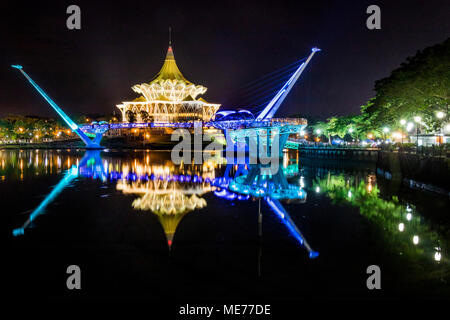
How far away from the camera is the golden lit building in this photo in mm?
92438

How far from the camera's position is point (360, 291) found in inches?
297

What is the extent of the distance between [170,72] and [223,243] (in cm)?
9366

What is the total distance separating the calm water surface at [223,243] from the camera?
7.67 m

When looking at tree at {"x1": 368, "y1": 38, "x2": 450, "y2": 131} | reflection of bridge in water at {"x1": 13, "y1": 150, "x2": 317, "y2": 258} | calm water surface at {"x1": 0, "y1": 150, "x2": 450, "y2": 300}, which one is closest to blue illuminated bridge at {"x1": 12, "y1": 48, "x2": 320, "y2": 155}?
tree at {"x1": 368, "y1": 38, "x2": 450, "y2": 131}

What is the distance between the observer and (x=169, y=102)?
92000 mm

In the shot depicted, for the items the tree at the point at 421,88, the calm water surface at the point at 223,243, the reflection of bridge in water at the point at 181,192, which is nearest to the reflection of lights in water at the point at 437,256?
the calm water surface at the point at 223,243

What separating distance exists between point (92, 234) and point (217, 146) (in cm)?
6712

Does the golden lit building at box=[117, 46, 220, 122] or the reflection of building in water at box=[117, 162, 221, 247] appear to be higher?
the golden lit building at box=[117, 46, 220, 122]

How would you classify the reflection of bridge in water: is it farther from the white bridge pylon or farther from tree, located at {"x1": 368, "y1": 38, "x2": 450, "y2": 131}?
the white bridge pylon

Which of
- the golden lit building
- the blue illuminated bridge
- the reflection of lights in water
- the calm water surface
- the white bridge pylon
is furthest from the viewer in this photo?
the golden lit building

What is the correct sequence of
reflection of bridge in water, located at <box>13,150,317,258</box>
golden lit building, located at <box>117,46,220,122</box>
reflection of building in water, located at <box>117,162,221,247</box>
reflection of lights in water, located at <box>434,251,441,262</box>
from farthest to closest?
golden lit building, located at <box>117,46,220,122</box>, reflection of building in water, located at <box>117,162,221,247</box>, reflection of bridge in water, located at <box>13,150,317,258</box>, reflection of lights in water, located at <box>434,251,441,262</box>

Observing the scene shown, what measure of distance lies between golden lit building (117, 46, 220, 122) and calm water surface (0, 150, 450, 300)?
73.6 meters

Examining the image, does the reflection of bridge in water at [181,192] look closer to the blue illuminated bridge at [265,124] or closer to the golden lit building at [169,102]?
the blue illuminated bridge at [265,124]

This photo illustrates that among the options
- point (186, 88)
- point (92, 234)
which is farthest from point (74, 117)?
point (92, 234)
